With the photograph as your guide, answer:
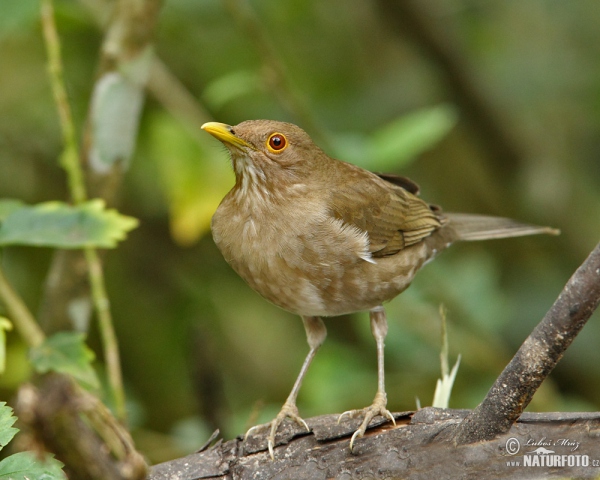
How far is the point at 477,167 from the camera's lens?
8328mm

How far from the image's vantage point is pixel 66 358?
3939 millimetres

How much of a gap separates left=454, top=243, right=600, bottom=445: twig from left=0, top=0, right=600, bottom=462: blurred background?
8.80 ft

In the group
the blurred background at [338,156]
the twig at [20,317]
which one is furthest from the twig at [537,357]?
the blurred background at [338,156]

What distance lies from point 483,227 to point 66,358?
10.9ft

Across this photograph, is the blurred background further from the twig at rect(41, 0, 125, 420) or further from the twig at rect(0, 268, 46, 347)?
the twig at rect(0, 268, 46, 347)

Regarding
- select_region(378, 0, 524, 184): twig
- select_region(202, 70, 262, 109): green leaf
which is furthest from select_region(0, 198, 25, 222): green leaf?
select_region(378, 0, 524, 184): twig

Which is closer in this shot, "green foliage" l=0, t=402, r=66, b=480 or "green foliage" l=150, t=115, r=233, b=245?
"green foliage" l=0, t=402, r=66, b=480

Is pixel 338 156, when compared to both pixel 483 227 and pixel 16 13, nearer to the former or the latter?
pixel 483 227

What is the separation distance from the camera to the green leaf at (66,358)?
3.87m

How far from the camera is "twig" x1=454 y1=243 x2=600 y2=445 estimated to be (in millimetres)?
2586

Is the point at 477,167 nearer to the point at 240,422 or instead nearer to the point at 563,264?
the point at 563,264

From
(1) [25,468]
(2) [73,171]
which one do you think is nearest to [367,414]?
(1) [25,468]

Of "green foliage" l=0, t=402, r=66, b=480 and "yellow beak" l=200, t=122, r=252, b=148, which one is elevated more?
"yellow beak" l=200, t=122, r=252, b=148

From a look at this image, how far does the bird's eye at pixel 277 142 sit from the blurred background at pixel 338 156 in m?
0.84
